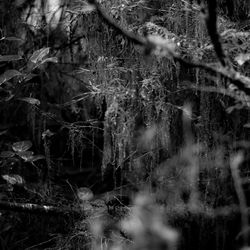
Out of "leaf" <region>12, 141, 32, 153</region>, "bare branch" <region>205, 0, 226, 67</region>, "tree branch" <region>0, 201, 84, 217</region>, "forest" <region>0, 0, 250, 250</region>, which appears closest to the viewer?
"bare branch" <region>205, 0, 226, 67</region>

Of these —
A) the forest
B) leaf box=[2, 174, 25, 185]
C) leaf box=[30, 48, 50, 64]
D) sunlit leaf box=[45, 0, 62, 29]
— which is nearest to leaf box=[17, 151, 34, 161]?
the forest

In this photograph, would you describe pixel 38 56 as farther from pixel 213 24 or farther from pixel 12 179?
pixel 213 24

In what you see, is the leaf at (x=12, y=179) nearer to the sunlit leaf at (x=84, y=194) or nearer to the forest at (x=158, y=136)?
the forest at (x=158, y=136)

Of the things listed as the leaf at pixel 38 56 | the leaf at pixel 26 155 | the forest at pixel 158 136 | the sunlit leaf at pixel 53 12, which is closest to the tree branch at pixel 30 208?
the forest at pixel 158 136

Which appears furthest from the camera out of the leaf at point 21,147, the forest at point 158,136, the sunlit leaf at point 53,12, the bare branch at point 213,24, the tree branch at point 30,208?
the sunlit leaf at point 53,12

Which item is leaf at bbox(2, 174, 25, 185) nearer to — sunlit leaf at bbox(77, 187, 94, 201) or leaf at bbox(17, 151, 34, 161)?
leaf at bbox(17, 151, 34, 161)

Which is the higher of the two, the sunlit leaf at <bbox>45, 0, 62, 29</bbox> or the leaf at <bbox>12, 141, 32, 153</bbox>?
the sunlit leaf at <bbox>45, 0, 62, 29</bbox>

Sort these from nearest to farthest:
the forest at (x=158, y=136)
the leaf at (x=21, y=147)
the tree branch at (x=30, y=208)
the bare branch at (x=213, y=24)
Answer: the bare branch at (x=213, y=24)
the forest at (x=158, y=136)
the tree branch at (x=30, y=208)
the leaf at (x=21, y=147)

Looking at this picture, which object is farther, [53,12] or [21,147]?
[53,12]

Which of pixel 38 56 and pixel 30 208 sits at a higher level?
pixel 38 56

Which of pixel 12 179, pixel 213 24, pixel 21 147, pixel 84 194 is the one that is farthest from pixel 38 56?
pixel 213 24

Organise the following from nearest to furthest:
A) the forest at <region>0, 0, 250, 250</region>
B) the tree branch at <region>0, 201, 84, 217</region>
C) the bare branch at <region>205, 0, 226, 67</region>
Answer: the bare branch at <region>205, 0, 226, 67</region> < the forest at <region>0, 0, 250, 250</region> < the tree branch at <region>0, 201, 84, 217</region>

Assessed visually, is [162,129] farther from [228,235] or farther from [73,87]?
[73,87]

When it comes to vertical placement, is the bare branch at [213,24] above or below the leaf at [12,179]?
above
